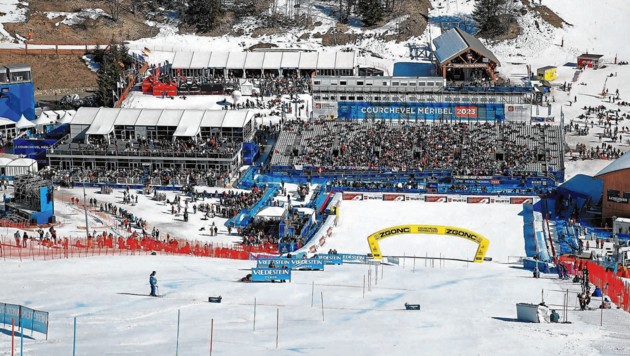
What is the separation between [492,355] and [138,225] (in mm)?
30506

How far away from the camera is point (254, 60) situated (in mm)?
97062

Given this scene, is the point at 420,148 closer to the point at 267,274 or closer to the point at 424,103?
the point at 424,103

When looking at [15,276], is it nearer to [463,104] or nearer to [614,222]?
[614,222]

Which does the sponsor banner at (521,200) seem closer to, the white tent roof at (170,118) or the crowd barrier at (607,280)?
the crowd barrier at (607,280)

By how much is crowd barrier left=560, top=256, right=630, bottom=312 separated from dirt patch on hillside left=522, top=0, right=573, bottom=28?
173 feet

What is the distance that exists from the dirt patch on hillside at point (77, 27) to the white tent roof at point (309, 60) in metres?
15.8

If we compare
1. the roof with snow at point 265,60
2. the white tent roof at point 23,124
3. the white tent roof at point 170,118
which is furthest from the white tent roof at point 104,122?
the roof with snow at point 265,60

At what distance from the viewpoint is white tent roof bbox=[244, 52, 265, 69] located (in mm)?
96281

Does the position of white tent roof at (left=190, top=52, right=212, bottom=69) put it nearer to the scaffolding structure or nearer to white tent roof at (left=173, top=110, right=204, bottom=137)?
white tent roof at (left=173, top=110, right=204, bottom=137)

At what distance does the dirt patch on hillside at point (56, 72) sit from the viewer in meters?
97.6

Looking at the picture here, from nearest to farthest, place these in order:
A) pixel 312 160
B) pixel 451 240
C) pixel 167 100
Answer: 1. pixel 451 240
2. pixel 312 160
3. pixel 167 100

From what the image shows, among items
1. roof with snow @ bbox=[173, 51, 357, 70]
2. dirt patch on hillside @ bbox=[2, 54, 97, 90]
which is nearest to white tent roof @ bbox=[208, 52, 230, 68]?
roof with snow @ bbox=[173, 51, 357, 70]

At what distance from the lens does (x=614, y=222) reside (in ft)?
208

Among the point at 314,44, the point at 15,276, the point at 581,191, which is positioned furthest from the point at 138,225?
the point at 314,44
